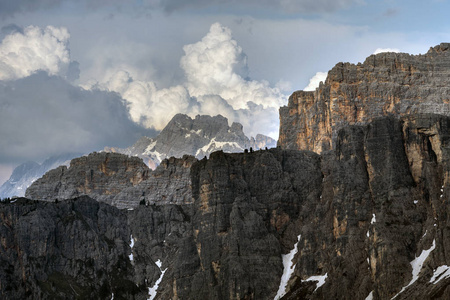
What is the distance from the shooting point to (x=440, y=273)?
178 metres

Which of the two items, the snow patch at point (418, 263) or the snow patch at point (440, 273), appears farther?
the snow patch at point (418, 263)

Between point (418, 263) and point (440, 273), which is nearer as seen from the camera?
point (440, 273)

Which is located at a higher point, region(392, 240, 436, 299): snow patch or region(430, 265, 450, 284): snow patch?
region(392, 240, 436, 299): snow patch

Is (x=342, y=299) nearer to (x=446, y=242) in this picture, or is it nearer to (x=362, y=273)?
(x=362, y=273)

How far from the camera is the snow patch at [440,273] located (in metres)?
176

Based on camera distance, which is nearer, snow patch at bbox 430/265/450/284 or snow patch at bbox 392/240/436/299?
snow patch at bbox 430/265/450/284

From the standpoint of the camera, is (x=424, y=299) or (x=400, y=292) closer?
(x=424, y=299)

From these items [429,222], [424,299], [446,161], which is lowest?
[424,299]

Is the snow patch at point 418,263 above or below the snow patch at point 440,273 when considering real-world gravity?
above

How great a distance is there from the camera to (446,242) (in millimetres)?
182750

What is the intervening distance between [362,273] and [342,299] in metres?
7.06

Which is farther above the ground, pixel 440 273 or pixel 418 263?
pixel 418 263

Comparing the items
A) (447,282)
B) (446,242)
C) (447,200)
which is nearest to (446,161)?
(447,200)

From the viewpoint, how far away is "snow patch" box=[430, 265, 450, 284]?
17570 centimetres
